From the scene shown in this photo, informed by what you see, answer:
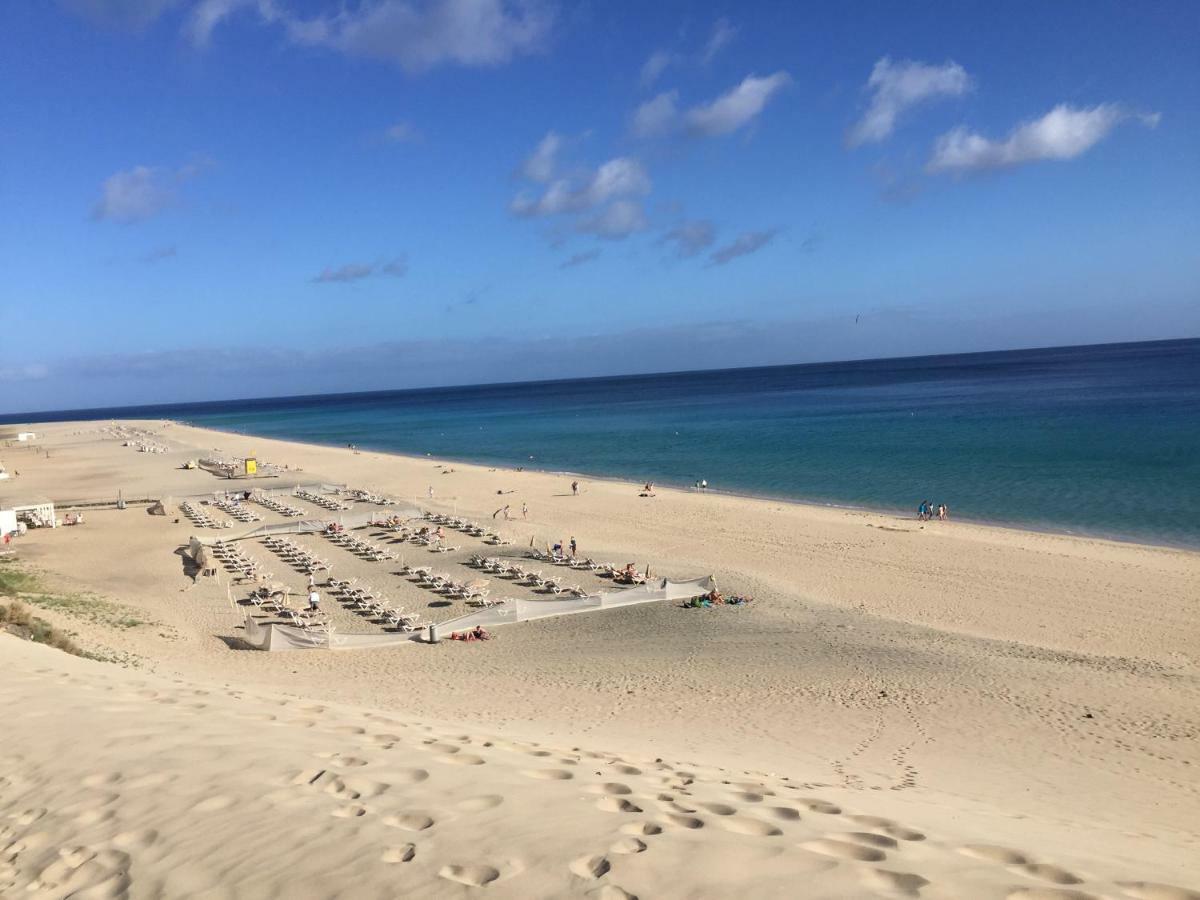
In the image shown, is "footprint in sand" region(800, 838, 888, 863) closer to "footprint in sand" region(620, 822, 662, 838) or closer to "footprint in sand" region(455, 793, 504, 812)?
"footprint in sand" region(620, 822, 662, 838)

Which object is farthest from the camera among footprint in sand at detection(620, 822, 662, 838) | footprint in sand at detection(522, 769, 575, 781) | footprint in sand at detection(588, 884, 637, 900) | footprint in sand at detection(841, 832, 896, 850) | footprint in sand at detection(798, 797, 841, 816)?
footprint in sand at detection(522, 769, 575, 781)

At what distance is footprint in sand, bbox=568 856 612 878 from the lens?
3.42m

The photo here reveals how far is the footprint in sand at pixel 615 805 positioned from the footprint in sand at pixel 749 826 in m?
0.52

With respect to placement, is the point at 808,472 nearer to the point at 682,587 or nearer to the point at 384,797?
the point at 682,587

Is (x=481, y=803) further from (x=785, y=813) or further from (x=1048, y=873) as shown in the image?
(x=1048, y=873)

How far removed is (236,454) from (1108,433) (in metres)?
66.9

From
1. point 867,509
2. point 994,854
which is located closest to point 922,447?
point 867,509

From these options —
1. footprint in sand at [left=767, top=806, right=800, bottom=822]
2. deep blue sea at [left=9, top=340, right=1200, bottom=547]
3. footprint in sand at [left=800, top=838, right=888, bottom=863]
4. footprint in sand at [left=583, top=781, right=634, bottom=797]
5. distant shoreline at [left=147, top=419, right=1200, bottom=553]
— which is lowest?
distant shoreline at [left=147, top=419, right=1200, bottom=553]

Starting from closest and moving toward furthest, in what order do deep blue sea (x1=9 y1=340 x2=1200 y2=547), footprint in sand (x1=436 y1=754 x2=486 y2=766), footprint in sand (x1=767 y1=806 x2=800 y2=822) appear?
footprint in sand (x1=767 y1=806 x2=800 y2=822), footprint in sand (x1=436 y1=754 x2=486 y2=766), deep blue sea (x1=9 y1=340 x2=1200 y2=547)

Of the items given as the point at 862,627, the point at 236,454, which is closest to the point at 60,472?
the point at 236,454

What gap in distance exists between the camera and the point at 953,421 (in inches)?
2589

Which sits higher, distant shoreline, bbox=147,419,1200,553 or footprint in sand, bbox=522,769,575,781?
footprint in sand, bbox=522,769,575,781

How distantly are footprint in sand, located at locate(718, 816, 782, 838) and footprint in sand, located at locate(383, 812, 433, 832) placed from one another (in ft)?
5.20

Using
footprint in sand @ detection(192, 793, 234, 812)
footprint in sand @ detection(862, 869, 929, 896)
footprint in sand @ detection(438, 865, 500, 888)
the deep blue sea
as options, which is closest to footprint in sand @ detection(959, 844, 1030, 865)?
footprint in sand @ detection(862, 869, 929, 896)
